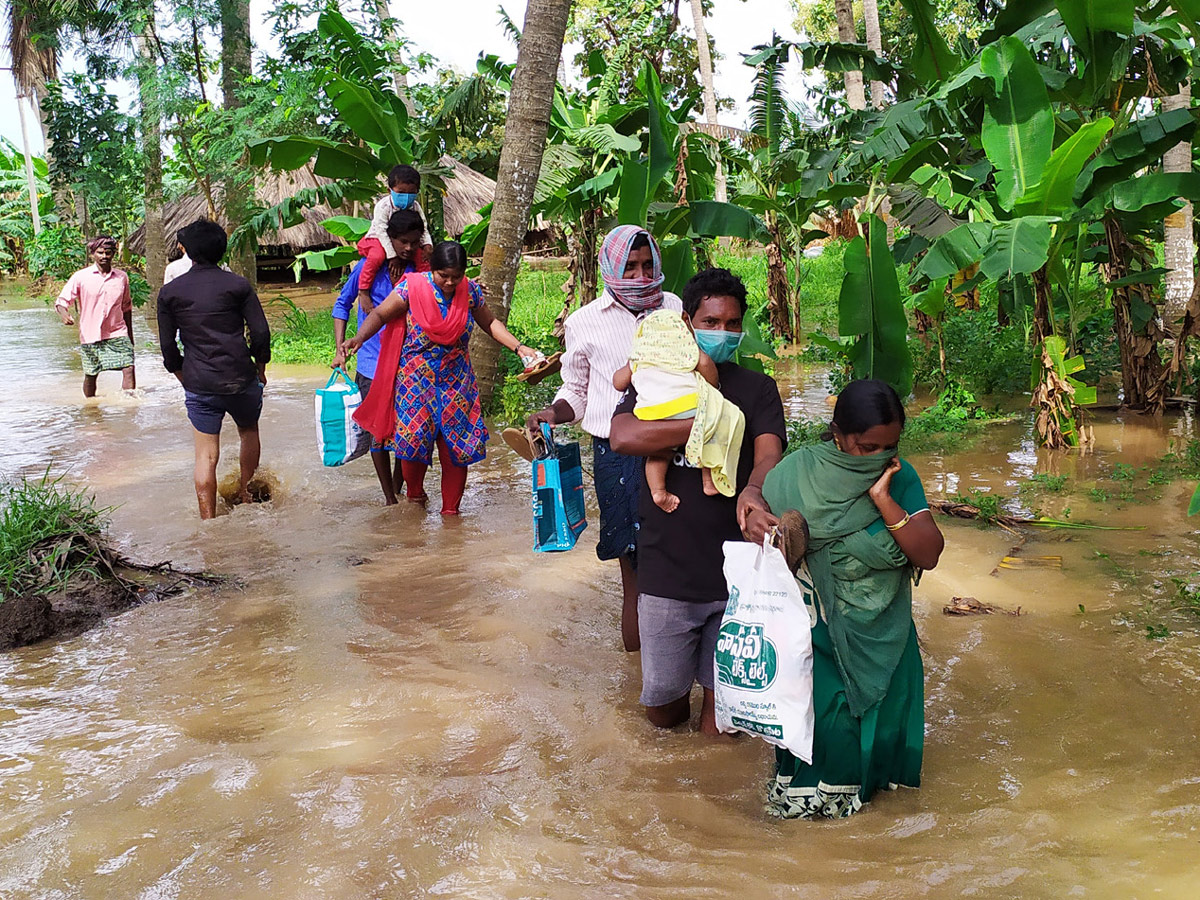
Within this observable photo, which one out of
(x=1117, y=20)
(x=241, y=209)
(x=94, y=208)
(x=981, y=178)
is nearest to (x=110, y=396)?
(x=241, y=209)

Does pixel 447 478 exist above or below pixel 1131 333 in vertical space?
below

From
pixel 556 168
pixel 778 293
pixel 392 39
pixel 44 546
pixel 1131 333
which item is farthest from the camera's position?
pixel 392 39

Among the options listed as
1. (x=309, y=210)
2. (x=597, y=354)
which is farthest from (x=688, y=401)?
(x=309, y=210)

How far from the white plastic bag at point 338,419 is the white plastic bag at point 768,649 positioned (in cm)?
391

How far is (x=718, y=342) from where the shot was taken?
351 centimetres

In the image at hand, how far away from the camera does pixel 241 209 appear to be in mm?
15625

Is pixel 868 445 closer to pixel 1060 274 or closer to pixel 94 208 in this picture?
pixel 1060 274

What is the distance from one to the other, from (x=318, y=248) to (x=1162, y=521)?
1836cm

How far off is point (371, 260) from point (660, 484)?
12.4 ft

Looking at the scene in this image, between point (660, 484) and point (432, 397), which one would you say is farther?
point (432, 397)

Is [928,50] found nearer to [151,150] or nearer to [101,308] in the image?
[101,308]

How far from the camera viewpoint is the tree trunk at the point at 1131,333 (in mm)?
8188

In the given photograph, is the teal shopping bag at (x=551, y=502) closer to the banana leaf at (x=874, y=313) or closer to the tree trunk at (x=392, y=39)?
the banana leaf at (x=874, y=313)

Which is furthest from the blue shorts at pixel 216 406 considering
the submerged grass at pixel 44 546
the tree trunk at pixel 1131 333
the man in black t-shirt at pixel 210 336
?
the tree trunk at pixel 1131 333
